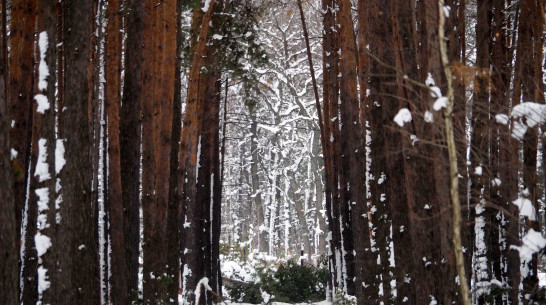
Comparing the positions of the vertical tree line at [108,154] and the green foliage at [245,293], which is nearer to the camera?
the vertical tree line at [108,154]

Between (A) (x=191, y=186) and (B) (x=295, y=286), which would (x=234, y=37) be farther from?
(B) (x=295, y=286)

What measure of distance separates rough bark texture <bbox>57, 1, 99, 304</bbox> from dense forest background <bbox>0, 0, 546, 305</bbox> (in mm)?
16

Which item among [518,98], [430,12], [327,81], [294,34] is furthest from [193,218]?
[294,34]

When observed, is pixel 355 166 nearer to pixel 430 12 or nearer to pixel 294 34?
pixel 430 12

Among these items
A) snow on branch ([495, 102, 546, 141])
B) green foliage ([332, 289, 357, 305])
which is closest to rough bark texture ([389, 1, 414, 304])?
snow on branch ([495, 102, 546, 141])

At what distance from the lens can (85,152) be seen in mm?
7133

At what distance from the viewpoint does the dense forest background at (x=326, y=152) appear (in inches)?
273

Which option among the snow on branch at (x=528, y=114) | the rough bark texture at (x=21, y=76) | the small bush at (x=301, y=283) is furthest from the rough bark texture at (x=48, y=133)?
the small bush at (x=301, y=283)

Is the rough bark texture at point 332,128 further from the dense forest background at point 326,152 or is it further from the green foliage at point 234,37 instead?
the green foliage at point 234,37

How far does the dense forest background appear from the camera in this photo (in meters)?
6.94

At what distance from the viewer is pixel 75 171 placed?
702 centimetres

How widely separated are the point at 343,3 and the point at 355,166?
351 centimetres

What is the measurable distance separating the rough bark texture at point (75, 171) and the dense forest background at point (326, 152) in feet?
0.05

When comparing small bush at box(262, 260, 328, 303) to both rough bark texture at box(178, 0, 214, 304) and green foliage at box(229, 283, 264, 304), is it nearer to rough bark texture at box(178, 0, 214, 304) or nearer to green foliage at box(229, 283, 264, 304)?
green foliage at box(229, 283, 264, 304)
